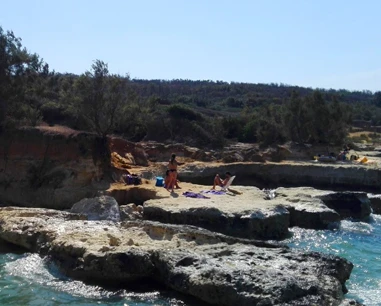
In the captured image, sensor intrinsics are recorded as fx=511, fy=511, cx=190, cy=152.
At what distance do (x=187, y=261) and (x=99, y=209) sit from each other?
6.90m

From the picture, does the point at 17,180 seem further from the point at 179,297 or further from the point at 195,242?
the point at 179,297

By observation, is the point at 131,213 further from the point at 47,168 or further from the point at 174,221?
the point at 47,168

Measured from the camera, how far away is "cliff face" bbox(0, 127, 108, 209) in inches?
812

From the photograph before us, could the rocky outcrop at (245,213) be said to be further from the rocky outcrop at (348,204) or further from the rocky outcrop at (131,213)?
the rocky outcrop at (348,204)

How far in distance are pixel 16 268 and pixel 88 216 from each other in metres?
4.63

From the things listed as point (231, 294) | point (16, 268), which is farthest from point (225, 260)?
point (16, 268)

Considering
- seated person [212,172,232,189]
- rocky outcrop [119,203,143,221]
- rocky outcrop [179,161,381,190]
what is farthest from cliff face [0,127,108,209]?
rocky outcrop [179,161,381,190]

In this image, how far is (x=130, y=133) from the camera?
44.1 meters

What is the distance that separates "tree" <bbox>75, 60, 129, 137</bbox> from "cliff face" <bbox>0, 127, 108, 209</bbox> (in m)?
5.83

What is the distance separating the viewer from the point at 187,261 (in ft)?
36.1

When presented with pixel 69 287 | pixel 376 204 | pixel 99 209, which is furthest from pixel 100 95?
pixel 69 287

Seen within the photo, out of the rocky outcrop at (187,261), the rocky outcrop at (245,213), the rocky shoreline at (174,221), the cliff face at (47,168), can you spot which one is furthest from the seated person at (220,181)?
the rocky outcrop at (187,261)

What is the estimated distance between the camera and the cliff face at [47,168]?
2062 centimetres

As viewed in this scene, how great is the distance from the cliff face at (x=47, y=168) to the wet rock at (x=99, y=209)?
124 inches
